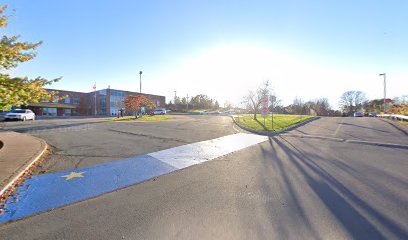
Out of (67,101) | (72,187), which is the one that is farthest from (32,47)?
(67,101)

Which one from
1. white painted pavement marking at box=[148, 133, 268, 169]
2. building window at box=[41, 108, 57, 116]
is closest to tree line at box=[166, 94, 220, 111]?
building window at box=[41, 108, 57, 116]

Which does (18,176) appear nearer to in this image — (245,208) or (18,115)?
(245,208)

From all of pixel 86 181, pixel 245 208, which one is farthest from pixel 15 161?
pixel 245 208

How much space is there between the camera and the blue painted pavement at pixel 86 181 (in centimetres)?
397

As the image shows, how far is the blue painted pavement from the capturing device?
397cm

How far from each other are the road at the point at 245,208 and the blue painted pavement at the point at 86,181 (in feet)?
1.22

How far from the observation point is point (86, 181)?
5.19m

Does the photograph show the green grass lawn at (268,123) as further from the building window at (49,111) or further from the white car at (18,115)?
the building window at (49,111)

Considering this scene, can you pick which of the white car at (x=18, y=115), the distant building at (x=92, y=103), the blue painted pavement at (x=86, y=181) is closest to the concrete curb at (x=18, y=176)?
the blue painted pavement at (x=86, y=181)

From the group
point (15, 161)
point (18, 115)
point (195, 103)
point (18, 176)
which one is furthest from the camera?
point (195, 103)

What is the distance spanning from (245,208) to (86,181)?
405cm

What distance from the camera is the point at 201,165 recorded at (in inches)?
269

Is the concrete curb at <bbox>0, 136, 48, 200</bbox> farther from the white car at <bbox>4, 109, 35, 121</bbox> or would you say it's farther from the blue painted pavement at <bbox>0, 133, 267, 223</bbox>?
the white car at <bbox>4, 109, 35, 121</bbox>

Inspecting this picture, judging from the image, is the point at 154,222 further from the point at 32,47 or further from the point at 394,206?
the point at 32,47
